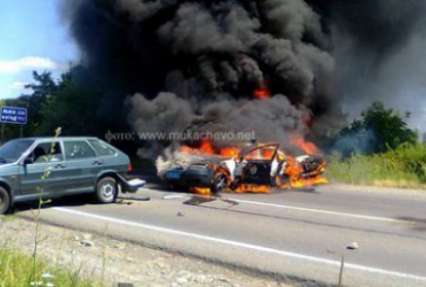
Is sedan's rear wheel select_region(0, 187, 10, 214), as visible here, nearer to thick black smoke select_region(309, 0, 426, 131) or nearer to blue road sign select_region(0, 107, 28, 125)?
blue road sign select_region(0, 107, 28, 125)

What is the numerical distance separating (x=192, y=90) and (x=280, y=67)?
3785 mm

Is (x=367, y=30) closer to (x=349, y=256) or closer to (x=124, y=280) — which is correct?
(x=349, y=256)

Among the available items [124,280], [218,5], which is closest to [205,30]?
[218,5]

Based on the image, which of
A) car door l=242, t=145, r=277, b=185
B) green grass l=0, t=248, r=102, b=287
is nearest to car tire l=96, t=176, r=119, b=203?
car door l=242, t=145, r=277, b=185

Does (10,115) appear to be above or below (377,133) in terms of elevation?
above

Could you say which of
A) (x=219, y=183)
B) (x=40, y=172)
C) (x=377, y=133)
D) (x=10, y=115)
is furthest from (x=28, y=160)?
(x=377, y=133)

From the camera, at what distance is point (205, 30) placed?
23.0m

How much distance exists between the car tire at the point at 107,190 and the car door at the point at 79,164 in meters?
0.18

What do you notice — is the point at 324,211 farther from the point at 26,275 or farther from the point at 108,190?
the point at 26,275

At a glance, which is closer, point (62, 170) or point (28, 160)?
point (28, 160)

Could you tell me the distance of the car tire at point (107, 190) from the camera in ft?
38.4

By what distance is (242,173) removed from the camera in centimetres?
1520

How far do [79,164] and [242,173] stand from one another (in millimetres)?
5280

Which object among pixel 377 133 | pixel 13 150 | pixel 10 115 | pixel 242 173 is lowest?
pixel 242 173
